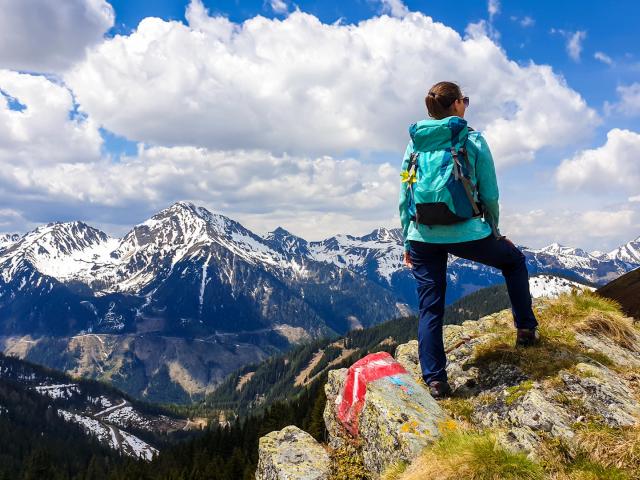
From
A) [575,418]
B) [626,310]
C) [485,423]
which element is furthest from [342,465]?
[626,310]

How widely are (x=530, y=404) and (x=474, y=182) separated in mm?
3846

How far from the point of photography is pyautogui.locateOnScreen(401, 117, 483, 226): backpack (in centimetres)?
762

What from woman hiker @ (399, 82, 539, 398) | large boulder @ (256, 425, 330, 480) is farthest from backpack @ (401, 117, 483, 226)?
large boulder @ (256, 425, 330, 480)

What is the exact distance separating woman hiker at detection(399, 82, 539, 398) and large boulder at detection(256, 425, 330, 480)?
2.69m

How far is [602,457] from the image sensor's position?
18.4ft

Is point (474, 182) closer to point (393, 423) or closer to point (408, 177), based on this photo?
point (408, 177)

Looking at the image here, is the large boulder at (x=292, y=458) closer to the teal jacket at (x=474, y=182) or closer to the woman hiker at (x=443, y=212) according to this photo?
the woman hiker at (x=443, y=212)

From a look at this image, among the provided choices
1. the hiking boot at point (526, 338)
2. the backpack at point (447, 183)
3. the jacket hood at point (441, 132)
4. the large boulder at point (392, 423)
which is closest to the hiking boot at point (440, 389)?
the large boulder at point (392, 423)

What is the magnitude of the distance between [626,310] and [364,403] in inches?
461

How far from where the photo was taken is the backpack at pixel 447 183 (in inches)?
300

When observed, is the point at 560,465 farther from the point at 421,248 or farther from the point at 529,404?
the point at 421,248

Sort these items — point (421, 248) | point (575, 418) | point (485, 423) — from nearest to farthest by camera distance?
1. point (575, 418)
2. point (485, 423)
3. point (421, 248)

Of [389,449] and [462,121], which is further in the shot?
[462,121]

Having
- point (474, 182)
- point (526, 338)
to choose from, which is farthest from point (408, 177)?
point (526, 338)
